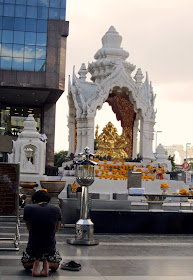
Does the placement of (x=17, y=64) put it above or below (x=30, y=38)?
below

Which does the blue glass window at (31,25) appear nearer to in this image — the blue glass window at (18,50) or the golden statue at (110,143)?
the blue glass window at (18,50)

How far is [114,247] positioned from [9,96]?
4502cm

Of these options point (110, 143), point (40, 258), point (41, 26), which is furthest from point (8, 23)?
point (40, 258)

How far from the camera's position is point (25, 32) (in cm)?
5197

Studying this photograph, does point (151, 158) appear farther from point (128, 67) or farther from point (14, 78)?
point (14, 78)

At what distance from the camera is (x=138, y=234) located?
605 inches

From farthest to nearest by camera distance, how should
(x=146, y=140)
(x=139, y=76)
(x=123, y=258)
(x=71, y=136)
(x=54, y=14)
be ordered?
(x=54, y=14), (x=139, y=76), (x=71, y=136), (x=146, y=140), (x=123, y=258)

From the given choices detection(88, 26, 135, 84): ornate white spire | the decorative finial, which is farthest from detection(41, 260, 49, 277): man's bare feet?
the decorative finial

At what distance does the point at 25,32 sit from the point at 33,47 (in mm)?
1777

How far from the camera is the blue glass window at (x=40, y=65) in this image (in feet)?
168

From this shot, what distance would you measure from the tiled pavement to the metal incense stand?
0.34 metres

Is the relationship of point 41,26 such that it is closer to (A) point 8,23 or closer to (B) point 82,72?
(A) point 8,23

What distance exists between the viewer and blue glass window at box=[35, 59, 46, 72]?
51.2m

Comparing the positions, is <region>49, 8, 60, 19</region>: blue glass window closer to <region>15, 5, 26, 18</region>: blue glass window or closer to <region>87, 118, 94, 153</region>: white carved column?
<region>15, 5, 26, 18</region>: blue glass window
